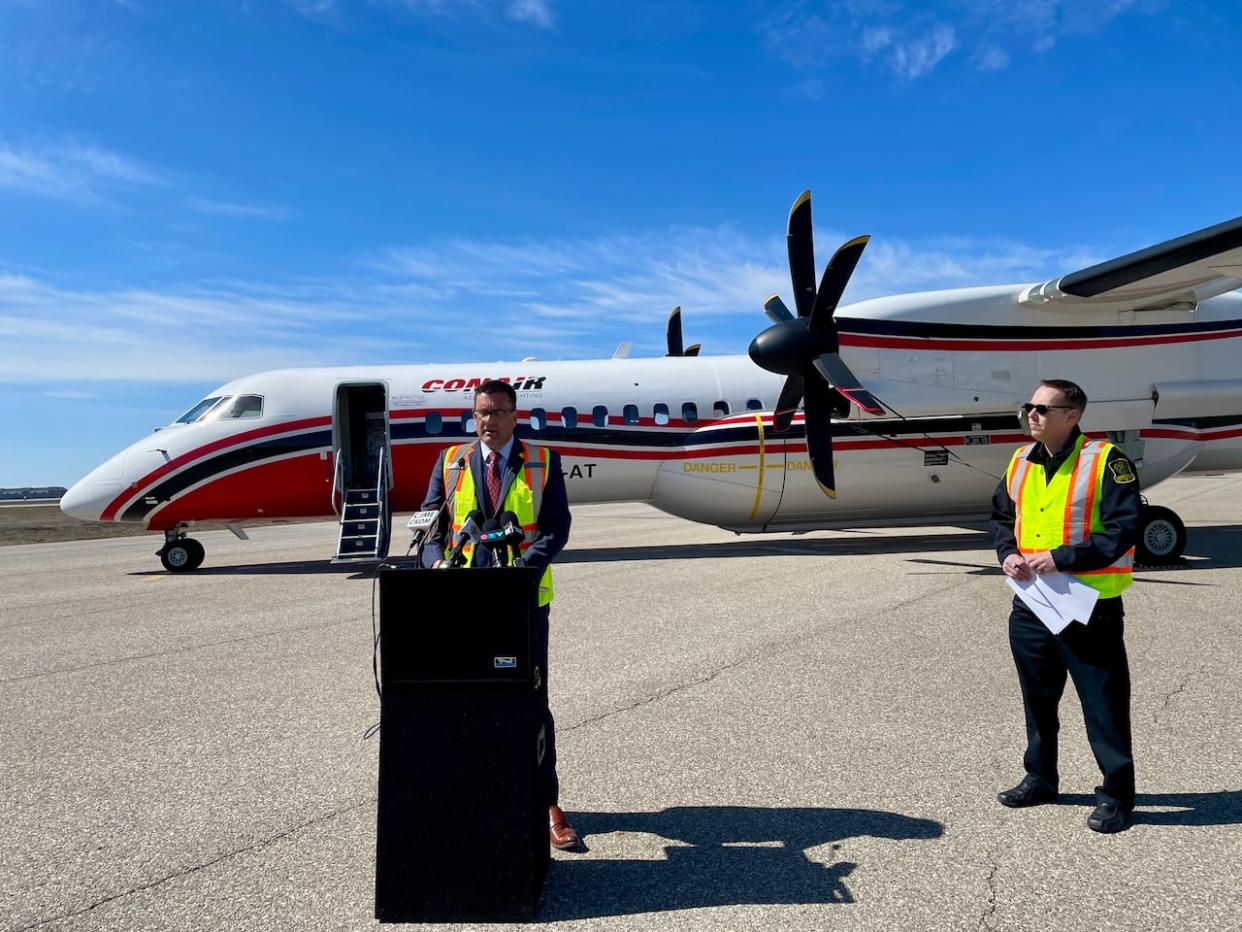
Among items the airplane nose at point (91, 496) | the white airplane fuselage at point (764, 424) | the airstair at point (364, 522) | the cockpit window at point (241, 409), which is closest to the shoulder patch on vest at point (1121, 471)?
the white airplane fuselage at point (764, 424)

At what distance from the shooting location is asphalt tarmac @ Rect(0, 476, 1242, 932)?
10.4ft

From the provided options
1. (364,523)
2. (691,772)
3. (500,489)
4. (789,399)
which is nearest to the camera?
(500,489)

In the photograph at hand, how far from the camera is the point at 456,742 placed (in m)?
3.17

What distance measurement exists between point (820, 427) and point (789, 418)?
40.4 inches

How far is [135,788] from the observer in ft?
14.6

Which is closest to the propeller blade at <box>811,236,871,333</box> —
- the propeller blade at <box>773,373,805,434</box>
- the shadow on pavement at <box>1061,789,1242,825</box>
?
the propeller blade at <box>773,373,805,434</box>

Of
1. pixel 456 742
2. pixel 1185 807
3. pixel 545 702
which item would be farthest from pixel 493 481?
pixel 1185 807

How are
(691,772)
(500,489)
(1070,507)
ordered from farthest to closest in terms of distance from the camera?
(691,772) → (500,489) → (1070,507)

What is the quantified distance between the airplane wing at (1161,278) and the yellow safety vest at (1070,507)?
24.3 ft

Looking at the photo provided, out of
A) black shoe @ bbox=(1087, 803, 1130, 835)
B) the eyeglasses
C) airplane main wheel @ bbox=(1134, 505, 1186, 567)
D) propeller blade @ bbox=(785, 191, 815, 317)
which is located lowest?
black shoe @ bbox=(1087, 803, 1130, 835)

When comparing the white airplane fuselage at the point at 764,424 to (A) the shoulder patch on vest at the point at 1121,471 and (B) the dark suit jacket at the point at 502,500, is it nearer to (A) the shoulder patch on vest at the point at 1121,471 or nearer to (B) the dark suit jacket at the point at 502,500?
(A) the shoulder patch on vest at the point at 1121,471

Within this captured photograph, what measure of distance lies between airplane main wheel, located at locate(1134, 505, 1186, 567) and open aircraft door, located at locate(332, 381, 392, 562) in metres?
10.9

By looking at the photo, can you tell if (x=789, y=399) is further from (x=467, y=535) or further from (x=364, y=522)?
(x=467, y=535)

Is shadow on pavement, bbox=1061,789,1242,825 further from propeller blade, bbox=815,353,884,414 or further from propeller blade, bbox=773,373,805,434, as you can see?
propeller blade, bbox=773,373,805,434
